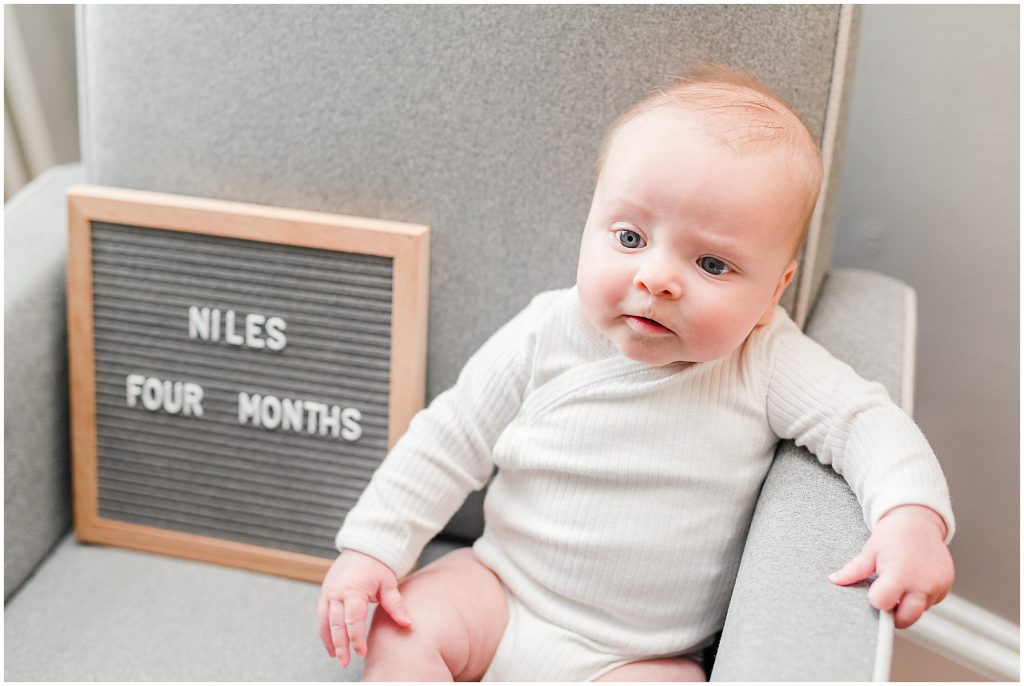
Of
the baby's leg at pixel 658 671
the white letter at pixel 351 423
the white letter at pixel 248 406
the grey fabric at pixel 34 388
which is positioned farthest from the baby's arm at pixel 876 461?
the grey fabric at pixel 34 388

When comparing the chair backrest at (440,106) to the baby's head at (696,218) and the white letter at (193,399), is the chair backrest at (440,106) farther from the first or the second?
the white letter at (193,399)

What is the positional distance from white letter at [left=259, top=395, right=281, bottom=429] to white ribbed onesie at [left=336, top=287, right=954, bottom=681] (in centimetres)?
22

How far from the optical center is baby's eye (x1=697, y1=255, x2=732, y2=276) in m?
0.81

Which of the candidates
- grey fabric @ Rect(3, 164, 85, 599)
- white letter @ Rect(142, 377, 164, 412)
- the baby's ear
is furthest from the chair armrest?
grey fabric @ Rect(3, 164, 85, 599)

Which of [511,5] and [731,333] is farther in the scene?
[511,5]

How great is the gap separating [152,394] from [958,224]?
1.01 m

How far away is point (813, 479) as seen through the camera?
0.84 meters

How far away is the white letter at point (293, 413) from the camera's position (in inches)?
43.9

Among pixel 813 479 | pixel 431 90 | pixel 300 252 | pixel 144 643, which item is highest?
pixel 431 90

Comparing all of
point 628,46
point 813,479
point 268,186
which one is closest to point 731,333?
point 813,479

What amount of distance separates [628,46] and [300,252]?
1.36 feet

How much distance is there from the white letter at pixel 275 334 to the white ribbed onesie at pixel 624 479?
0.23 m

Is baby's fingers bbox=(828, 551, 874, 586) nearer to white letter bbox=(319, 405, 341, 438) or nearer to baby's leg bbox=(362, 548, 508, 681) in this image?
baby's leg bbox=(362, 548, 508, 681)

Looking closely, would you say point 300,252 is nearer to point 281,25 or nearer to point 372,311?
point 372,311
